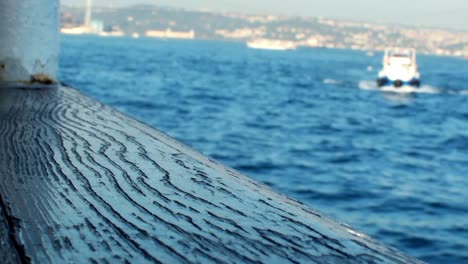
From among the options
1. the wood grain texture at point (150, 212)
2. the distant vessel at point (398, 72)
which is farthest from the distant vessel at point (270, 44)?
the wood grain texture at point (150, 212)

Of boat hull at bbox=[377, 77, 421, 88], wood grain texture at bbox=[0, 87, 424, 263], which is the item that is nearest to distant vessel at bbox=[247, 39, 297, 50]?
boat hull at bbox=[377, 77, 421, 88]

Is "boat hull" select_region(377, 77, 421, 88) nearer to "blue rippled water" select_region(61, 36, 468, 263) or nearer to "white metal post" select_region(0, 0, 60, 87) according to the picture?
"blue rippled water" select_region(61, 36, 468, 263)

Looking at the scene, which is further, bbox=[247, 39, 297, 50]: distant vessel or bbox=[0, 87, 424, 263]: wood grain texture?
bbox=[247, 39, 297, 50]: distant vessel

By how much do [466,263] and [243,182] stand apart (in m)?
6.31

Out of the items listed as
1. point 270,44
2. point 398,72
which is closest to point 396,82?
point 398,72

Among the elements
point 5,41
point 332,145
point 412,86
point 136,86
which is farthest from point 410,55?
point 5,41

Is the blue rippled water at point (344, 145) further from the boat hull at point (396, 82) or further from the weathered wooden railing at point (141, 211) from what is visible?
the boat hull at point (396, 82)

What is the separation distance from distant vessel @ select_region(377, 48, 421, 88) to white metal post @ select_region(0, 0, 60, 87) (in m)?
40.9

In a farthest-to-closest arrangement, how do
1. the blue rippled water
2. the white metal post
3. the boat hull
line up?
the boat hull → the blue rippled water → the white metal post

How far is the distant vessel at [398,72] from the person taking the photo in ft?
147

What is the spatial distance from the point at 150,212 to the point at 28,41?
3.07 metres

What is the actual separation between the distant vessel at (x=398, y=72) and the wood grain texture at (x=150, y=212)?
43.1 meters

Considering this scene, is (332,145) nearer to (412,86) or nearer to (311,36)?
(412,86)

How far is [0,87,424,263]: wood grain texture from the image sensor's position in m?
1.19
